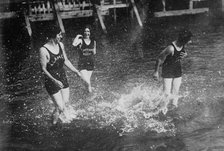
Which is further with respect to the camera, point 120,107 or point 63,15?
point 63,15

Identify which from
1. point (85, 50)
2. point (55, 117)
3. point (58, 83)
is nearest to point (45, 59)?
point (58, 83)

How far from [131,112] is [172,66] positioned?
67.1 inches

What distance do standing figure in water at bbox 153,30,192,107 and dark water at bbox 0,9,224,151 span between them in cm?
51

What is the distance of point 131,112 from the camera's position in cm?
690

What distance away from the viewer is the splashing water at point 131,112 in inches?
243

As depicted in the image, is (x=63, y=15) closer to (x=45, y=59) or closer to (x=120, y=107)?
(x=120, y=107)

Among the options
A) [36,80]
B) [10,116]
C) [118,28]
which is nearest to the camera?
[10,116]

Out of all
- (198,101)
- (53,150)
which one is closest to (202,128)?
(198,101)

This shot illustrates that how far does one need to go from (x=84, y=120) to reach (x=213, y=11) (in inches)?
697

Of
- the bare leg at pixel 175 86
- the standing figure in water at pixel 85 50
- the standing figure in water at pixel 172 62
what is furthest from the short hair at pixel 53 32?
the bare leg at pixel 175 86

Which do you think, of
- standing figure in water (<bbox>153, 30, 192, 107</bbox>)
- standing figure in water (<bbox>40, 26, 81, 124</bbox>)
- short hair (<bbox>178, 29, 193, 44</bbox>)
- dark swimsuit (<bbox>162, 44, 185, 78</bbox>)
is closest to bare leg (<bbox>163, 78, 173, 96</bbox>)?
standing figure in water (<bbox>153, 30, 192, 107</bbox>)

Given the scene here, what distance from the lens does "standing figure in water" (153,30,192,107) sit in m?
5.69

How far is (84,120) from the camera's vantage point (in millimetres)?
6586

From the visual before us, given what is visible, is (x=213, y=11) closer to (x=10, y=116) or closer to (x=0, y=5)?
(x=0, y=5)
